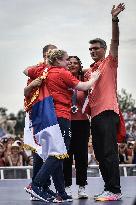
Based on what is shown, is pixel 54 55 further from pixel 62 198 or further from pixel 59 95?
pixel 62 198

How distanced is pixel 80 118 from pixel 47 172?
3.16ft

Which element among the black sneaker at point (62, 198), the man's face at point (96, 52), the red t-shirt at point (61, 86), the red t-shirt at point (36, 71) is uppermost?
the man's face at point (96, 52)

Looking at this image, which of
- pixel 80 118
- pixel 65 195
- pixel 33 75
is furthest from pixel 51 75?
pixel 65 195

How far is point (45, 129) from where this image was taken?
7.39 metres

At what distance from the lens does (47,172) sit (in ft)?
23.9

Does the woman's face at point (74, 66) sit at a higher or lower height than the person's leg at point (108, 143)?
higher

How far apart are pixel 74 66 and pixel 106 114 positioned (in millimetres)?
766

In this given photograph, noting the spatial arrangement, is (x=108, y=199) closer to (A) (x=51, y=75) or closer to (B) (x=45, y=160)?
(B) (x=45, y=160)

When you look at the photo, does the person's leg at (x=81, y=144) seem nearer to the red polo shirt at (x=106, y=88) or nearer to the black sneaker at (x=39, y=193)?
the red polo shirt at (x=106, y=88)

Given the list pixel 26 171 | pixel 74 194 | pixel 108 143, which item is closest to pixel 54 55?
pixel 108 143

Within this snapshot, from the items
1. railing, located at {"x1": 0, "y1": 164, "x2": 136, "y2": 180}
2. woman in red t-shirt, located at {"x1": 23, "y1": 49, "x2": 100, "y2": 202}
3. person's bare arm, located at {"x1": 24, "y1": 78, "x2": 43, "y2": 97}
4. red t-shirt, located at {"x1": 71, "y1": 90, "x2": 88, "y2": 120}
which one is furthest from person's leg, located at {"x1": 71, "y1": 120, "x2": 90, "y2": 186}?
railing, located at {"x1": 0, "y1": 164, "x2": 136, "y2": 180}

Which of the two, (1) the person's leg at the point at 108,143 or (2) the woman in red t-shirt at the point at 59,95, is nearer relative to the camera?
(2) the woman in red t-shirt at the point at 59,95

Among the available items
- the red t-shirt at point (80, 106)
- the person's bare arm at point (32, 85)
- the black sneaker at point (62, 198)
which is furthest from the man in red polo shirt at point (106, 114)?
the person's bare arm at point (32, 85)

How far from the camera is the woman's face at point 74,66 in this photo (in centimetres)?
802
